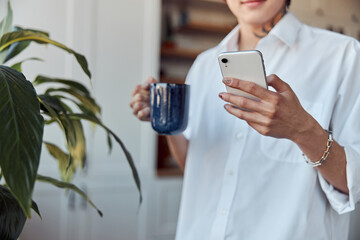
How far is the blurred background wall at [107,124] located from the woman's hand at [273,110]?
6.14 ft

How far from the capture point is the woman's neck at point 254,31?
1.01 m

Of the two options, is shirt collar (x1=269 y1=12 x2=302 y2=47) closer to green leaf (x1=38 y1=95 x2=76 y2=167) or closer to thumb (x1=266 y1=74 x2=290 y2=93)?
thumb (x1=266 y1=74 x2=290 y2=93)

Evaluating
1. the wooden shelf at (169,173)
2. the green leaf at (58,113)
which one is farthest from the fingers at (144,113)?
the wooden shelf at (169,173)

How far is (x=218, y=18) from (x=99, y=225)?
208 centimetres

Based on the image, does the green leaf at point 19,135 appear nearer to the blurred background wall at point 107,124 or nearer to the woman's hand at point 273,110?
the woman's hand at point 273,110

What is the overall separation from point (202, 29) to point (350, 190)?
2648mm

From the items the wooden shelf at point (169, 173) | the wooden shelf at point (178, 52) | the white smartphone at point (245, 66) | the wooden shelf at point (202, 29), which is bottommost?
the wooden shelf at point (169, 173)

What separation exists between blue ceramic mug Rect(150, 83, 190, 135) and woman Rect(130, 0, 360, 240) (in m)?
0.12

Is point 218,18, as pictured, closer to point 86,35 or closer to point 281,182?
point 86,35

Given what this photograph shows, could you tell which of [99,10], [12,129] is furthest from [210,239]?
[99,10]

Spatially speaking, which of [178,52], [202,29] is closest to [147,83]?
[178,52]

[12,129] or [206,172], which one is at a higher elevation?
[12,129]

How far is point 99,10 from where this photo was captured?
8.33 feet

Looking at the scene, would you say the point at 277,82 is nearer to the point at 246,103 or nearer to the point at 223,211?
the point at 246,103
